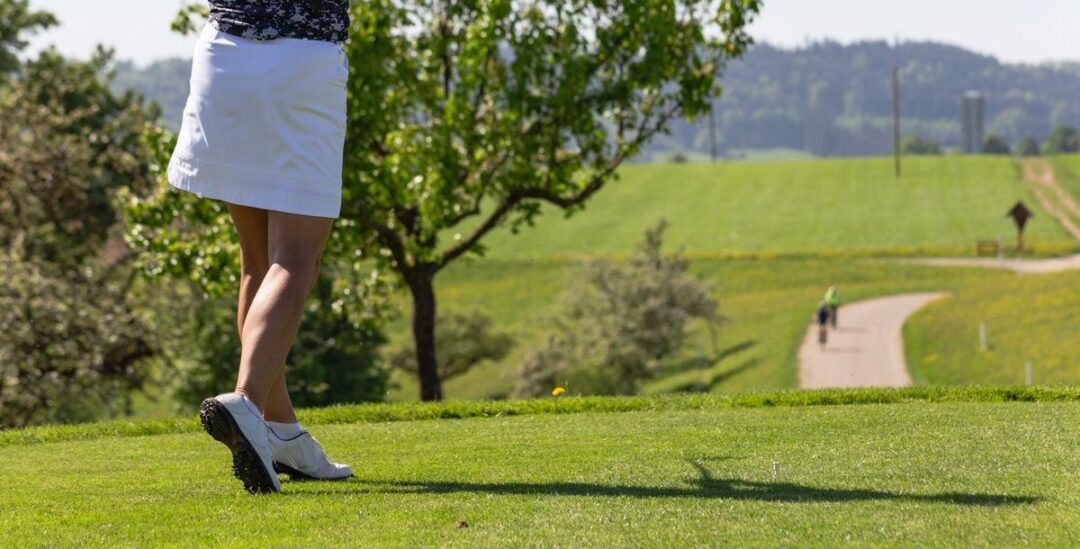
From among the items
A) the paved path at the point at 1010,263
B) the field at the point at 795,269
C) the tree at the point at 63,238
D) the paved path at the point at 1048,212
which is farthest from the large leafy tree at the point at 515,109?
the paved path at the point at 1010,263

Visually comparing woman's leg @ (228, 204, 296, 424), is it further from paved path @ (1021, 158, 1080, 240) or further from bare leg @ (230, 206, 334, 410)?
paved path @ (1021, 158, 1080, 240)

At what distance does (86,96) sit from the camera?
45438 mm

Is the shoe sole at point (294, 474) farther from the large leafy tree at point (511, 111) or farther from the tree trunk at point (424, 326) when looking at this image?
the tree trunk at point (424, 326)

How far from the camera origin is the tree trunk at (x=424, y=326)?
24953mm

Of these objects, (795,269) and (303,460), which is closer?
(303,460)

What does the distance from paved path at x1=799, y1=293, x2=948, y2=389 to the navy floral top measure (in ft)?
118

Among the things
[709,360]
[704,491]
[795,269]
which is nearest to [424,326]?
[704,491]

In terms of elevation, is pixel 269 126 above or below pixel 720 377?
above

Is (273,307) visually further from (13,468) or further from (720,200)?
(720,200)

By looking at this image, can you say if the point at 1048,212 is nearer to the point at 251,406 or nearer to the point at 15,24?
the point at 15,24

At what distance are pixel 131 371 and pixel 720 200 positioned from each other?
9561cm

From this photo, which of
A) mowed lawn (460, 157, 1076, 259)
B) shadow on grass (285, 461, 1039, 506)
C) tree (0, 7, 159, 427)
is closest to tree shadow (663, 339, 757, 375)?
tree (0, 7, 159, 427)

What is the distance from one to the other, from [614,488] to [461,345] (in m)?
68.0

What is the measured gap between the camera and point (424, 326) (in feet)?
83.4
